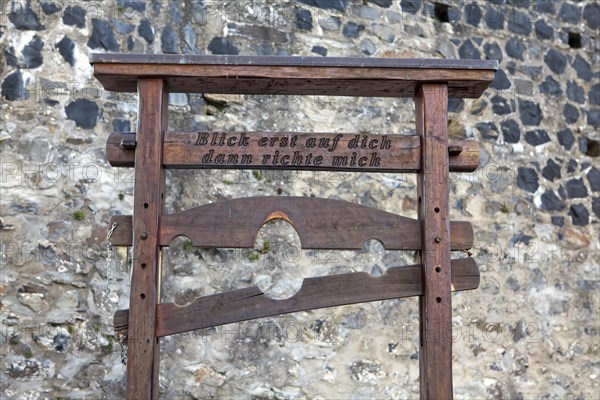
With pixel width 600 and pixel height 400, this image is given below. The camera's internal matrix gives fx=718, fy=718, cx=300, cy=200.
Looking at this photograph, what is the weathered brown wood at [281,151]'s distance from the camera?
125 inches

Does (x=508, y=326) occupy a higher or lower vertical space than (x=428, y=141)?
lower

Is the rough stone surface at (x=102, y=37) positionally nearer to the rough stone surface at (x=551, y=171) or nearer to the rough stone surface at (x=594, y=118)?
the rough stone surface at (x=551, y=171)

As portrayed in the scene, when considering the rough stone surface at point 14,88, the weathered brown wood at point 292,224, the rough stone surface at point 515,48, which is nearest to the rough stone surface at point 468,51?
the rough stone surface at point 515,48

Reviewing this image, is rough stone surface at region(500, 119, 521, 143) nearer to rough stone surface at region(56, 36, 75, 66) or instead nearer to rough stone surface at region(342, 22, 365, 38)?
rough stone surface at region(342, 22, 365, 38)

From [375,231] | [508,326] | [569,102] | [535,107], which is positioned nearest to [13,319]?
[375,231]

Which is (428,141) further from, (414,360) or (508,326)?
(508,326)

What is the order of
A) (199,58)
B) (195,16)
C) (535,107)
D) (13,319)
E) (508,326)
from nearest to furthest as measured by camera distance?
1. (199,58)
2. (13,319)
3. (195,16)
4. (508,326)
5. (535,107)

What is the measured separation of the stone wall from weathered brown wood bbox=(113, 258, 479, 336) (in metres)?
1.12

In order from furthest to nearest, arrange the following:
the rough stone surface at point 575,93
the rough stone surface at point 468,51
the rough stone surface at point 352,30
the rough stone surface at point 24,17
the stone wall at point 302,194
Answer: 1. the rough stone surface at point 575,93
2. the rough stone surface at point 468,51
3. the rough stone surface at point 352,30
4. the rough stone surface at point 24,17
5. the stone wall at point 302,194

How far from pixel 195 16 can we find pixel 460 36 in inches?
75.8

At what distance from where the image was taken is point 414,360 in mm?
4590

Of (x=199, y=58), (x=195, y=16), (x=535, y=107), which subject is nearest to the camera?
(x=199, y=58)

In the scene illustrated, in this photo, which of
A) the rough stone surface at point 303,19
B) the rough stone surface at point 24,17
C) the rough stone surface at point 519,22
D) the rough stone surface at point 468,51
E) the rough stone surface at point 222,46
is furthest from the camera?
the rough stone surface at point 519,22

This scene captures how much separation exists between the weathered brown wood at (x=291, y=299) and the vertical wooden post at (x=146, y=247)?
0.06 metres
